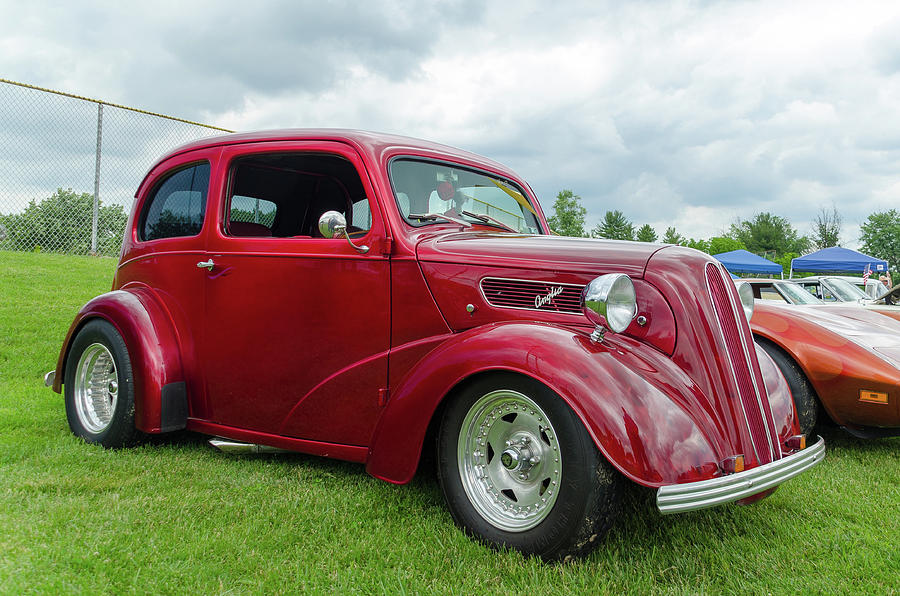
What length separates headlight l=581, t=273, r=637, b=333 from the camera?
2537 millimetres

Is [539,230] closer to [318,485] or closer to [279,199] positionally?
[279,199]

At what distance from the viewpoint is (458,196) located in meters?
Result: 3.76

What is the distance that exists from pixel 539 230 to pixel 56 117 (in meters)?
7.51

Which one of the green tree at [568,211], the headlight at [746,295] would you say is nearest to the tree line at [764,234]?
the green tree at [568,211]

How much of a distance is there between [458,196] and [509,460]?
173 cm

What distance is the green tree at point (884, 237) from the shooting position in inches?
1945

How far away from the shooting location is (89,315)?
13.8ft

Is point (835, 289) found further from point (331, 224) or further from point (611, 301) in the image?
point (331, 224)

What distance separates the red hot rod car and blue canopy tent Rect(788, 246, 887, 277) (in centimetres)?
2381

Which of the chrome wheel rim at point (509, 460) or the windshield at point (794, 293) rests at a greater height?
the windshield at point (794, 293)

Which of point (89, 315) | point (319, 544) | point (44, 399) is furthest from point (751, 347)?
point (44, 399)

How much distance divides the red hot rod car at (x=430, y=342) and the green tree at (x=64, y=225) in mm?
5237

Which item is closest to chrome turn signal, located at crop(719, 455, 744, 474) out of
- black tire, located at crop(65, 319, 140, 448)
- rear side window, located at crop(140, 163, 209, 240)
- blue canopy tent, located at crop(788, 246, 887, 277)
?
rear side window, located at crop(140, 163, 209, 240)

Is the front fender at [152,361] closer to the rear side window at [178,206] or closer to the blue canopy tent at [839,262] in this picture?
the rear side window at [178,206]
